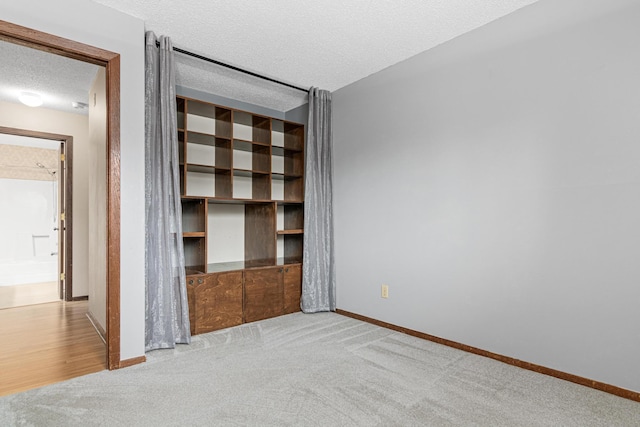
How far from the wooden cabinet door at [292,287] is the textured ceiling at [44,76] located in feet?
9.09

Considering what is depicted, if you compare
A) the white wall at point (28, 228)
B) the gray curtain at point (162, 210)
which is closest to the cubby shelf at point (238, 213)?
the gray curtain at point (162, 210)

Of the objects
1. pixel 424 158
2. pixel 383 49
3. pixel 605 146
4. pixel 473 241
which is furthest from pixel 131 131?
pixel 605 146

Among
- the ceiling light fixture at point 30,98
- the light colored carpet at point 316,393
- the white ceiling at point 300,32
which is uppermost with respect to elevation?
Result: the white ceiling at point 300,32

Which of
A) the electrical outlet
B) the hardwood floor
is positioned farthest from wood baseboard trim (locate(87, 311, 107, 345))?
the electrical outlet

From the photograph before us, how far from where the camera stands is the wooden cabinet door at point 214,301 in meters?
2.96

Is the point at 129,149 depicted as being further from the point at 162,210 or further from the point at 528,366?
the point at 528,366

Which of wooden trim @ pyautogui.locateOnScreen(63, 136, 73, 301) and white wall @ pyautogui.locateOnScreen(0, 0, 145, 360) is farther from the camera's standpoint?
wooden trim @ pyautogui.locateOnScreen(63, 136, 73, 301)

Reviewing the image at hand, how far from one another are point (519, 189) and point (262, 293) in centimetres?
247

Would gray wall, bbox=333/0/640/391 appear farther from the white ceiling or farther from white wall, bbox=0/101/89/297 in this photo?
white wall, bbox=0/101/89/297

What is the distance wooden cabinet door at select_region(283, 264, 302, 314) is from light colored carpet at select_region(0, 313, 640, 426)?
0.94 meters

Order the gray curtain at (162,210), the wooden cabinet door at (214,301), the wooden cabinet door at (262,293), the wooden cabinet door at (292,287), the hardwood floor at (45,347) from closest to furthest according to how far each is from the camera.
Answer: the hardwood floor at (45,347) < the gray curtain at (162,210) < the wooden cabinet door at (214,301) < the wooden cabinet door at (262,293) < the wooden cabinet door at (292,287)

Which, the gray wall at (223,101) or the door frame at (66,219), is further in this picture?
the door frame at (66,219)

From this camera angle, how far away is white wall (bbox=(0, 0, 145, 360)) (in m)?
2.26

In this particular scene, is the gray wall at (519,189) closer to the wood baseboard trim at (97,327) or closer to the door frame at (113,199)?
the door frame at (113,199)
